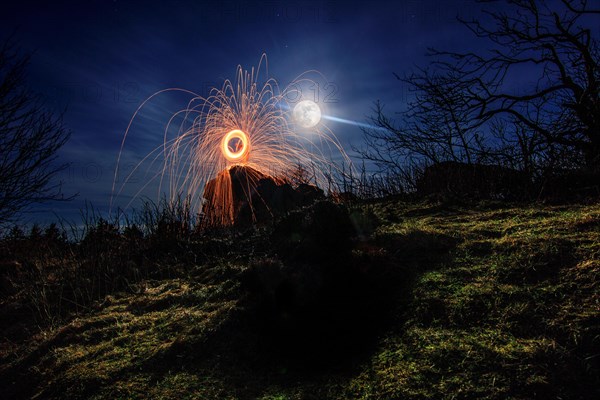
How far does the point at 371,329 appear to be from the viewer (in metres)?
2.56

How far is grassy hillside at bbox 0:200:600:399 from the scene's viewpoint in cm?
204

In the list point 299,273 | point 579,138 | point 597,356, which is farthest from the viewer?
point 579,138

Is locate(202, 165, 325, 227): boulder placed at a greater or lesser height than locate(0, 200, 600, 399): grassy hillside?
greater

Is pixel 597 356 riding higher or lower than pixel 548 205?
lower

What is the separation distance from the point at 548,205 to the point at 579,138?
6705 millimetres

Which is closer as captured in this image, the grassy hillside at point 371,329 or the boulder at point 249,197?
the grassy hillside at point 371,329

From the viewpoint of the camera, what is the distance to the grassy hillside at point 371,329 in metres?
2.04

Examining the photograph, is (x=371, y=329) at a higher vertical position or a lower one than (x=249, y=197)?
lower

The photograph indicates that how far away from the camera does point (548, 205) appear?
4.94m

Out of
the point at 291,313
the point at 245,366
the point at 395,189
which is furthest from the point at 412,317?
the point at 395,189

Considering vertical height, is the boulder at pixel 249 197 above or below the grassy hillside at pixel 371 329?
above

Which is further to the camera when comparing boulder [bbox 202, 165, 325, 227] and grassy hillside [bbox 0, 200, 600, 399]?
boulder [bbox 202, 165, 325, 227]

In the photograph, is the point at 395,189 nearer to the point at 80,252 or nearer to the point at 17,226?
the point at 80,252

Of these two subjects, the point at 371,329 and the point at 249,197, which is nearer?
the point at 371,329
